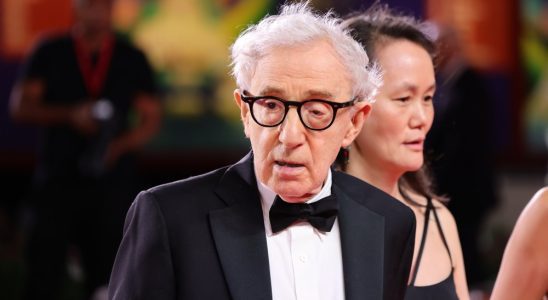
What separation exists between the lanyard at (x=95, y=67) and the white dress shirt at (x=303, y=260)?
10.5 ft

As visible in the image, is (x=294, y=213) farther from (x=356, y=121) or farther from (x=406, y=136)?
(x=406, y=136)

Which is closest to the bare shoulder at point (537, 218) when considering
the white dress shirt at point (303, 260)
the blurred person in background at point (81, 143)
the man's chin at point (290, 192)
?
the white dress shirt at point (303, 260)

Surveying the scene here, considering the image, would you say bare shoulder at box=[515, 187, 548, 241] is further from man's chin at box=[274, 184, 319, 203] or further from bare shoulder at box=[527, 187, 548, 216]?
man's chin at box=[274, 184, 319, 203]

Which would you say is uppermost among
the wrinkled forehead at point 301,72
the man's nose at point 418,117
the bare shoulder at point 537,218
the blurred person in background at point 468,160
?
the wrinkled forehead at point 301,72

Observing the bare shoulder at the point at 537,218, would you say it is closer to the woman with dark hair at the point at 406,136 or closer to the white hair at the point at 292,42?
the woman with dark hair at the point at 406,136

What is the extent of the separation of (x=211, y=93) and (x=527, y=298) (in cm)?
465

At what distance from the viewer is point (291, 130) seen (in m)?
2.11

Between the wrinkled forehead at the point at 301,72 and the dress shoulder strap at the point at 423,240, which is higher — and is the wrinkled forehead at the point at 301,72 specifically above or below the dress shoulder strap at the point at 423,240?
above

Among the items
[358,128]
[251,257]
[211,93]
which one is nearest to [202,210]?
[251,257]

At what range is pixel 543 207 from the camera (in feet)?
8.46

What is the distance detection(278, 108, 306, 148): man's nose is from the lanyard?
132 inches

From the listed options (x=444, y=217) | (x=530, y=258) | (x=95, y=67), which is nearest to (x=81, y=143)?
(x=95, y=67)

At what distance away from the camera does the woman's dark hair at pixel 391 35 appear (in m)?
2.86

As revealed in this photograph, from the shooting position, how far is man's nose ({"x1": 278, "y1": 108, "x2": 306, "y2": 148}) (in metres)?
2.12
